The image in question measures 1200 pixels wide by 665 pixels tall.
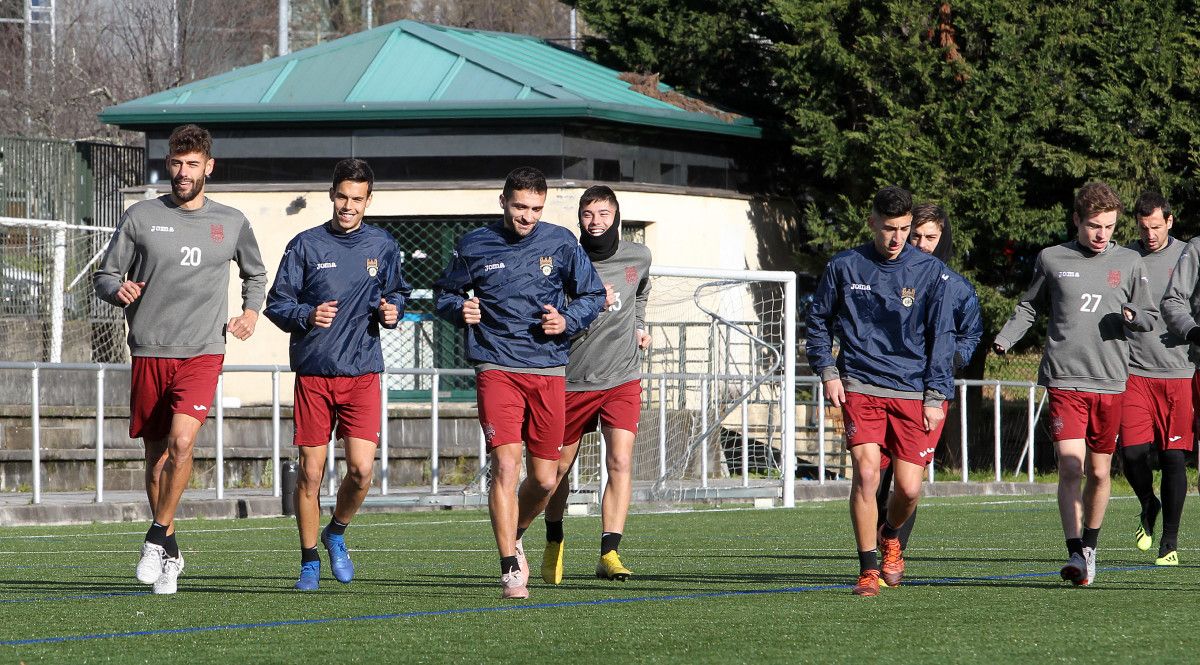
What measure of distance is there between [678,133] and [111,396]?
26.2 feet

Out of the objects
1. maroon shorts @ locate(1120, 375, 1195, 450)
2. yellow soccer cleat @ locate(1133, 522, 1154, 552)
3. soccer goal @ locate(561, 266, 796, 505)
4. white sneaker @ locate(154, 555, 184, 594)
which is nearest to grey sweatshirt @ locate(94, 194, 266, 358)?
white sneaker @ locate(154, 555, 184, 594)

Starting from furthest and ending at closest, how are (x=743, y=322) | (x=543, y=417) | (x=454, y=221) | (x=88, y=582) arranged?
(x=454, y=221) → (x=743, y=322) → (x=88, y=582) → (x=543, y=417)

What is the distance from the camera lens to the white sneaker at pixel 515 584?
27.1 feet

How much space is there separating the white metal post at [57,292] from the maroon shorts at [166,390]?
1425cm

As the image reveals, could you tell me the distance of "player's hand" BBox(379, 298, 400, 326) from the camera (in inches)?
351

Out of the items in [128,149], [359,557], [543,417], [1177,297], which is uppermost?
[128,149]

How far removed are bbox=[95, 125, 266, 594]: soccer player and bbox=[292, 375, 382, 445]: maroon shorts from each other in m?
0.40

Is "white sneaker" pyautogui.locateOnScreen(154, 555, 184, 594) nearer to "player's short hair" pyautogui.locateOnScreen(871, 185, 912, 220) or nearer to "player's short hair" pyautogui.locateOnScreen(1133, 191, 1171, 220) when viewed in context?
"player's short hair" pyautogui.locateOnScreen(871, 185, 912, 220)

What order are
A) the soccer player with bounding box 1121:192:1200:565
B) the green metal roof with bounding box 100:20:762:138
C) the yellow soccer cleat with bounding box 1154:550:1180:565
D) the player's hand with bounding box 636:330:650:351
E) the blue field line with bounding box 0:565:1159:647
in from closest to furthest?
the blue field line with bounding box 0:565:1159:647 → the player's hand with bounding box 636:330:650:351 → the soccer player with bounding box 1121:192:1200:565 → the yellow soccer cleat with bounding box 1154:550:1180:565 → the green metal roof with bounding box 100:20:762:138

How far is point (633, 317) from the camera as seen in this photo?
33.0 feet

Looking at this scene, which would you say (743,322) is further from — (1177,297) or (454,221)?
(1177,297)

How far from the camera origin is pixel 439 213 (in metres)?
→ 23.8

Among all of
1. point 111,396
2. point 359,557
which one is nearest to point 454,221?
point 111,396

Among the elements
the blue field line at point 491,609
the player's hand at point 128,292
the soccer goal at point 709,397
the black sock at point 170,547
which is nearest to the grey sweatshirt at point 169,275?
the player's hand at point 128,292
